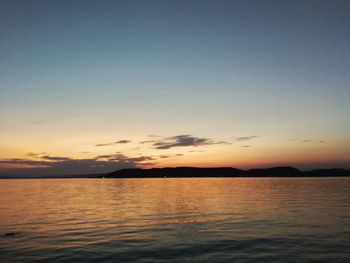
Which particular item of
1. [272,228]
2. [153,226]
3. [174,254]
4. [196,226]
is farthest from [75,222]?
[272,228]

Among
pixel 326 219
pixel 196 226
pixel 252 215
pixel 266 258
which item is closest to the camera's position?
pixel 266 258

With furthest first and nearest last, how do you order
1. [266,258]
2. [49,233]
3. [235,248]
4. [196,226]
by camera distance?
[196,226] → [49,233] → [235,248] → [266,258]

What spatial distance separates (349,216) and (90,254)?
33682mm

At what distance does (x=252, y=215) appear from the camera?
44.2 m

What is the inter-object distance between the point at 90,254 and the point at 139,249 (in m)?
3.79

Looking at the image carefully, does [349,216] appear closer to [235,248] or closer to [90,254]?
[235,248]

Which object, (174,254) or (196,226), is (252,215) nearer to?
(196,226)

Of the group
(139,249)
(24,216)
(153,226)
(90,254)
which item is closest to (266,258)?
(139,249)

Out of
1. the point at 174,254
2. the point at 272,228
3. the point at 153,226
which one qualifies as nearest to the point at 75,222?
the point at 153,226

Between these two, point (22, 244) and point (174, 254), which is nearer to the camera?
point (174, 254)

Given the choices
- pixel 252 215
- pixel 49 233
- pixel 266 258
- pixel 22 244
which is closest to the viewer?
pixel 266 258

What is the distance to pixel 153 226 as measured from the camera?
36625mm

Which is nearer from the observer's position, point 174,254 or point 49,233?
point 174,254

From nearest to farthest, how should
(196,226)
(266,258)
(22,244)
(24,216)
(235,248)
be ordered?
1. (266,258)
2. (235,248)
3. (22,244)
4. (196,226)
5. (24,216)
